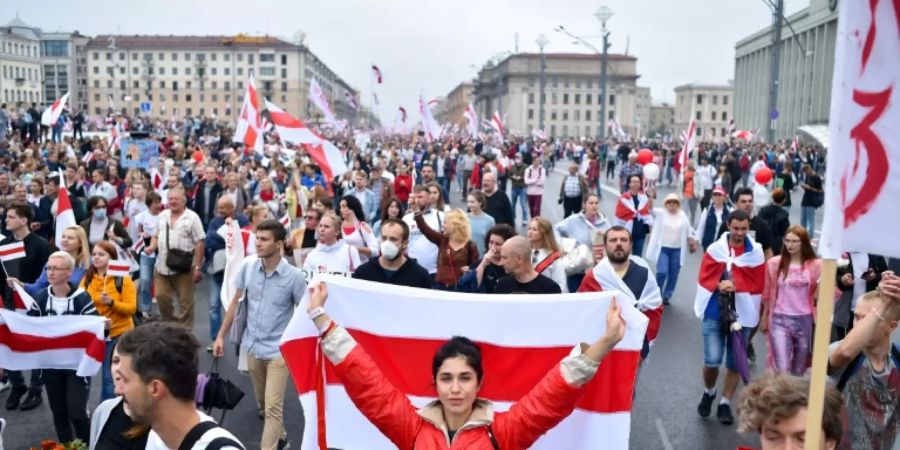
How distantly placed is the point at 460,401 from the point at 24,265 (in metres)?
5.71

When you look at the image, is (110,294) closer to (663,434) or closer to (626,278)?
(626,278)

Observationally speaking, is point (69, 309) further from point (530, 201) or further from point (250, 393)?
point (530, 201)

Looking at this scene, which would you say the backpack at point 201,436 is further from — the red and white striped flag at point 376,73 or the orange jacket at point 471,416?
the red and white striped flag at point 376,73

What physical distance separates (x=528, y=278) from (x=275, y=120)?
9.75 metres

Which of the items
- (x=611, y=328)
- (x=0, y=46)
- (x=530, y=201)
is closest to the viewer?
(x=611, y=328)

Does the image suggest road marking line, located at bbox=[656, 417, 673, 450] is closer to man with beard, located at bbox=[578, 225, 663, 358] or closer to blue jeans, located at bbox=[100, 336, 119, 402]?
man with beard, located at bbox=[578, 225, 663, 358]

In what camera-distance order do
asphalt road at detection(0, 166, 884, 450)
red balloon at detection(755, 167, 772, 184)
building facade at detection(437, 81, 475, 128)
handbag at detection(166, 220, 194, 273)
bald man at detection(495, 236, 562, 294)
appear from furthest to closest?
building facade at detection(437, 81, 475, 128) → red balloon at detection(755, 167, 772, 184) → handbag at detection(166, 220, 194, 273) → asphalt road at detection(0, 166, 884, 450) → bald man at detection(495, 236, 562, 294)

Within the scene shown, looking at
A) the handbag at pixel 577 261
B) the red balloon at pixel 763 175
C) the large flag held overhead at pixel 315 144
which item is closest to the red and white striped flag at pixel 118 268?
the handbag at pixel 577 261

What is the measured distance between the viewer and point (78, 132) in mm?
38750

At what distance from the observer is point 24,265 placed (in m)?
7.75

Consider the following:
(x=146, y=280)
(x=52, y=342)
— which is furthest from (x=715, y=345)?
(x=146, y=280)

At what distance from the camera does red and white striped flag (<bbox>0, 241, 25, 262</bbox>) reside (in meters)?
7.66

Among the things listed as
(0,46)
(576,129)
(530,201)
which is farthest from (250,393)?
(576,129)

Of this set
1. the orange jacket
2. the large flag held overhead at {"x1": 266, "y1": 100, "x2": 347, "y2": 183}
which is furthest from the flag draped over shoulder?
the large flag held overhead at {"x1": 266, "y1": 100, "x2": 347, "y2": 183}
